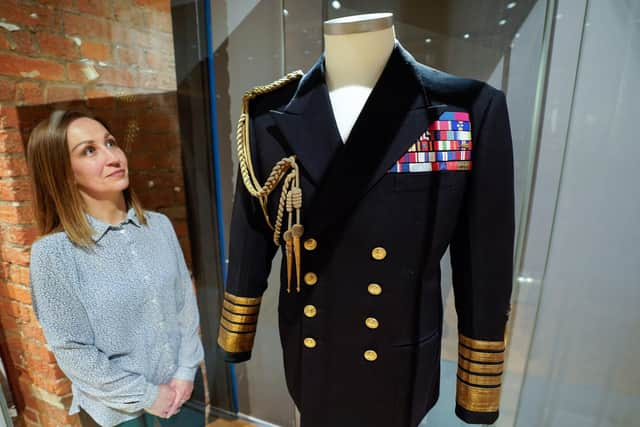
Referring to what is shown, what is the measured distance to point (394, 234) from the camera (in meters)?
0.86

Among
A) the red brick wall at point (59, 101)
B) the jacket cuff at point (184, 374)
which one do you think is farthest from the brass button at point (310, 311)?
the red brick wall at point (59, 101)

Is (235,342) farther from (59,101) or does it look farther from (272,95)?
(59,101)

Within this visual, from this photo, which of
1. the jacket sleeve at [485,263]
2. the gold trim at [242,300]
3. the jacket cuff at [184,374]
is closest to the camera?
the jacket sleeve at [485,263]

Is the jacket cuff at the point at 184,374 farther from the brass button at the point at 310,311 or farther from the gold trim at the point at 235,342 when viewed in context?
the brass button at the point at 310,311

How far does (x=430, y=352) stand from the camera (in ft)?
3.06

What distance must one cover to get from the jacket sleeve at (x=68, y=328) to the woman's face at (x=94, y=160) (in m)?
0.23

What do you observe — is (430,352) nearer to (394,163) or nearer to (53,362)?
(394,163)

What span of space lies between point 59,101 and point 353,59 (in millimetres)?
1102

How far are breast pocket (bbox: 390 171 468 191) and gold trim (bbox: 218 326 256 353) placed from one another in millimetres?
626

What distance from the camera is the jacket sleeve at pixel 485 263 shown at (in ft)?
2.72

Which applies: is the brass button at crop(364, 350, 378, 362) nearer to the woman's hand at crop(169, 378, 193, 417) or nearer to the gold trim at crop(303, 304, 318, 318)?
the gold trim at crop(303, 304, 318, 318)

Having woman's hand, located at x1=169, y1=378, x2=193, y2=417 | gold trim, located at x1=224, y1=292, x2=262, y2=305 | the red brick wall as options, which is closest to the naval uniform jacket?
gold trim, located at x1=224, y1=292, x2=262, y2=305

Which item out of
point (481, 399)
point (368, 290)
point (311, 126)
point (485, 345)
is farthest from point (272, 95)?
point (481, 399)

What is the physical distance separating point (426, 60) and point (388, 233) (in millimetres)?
864
